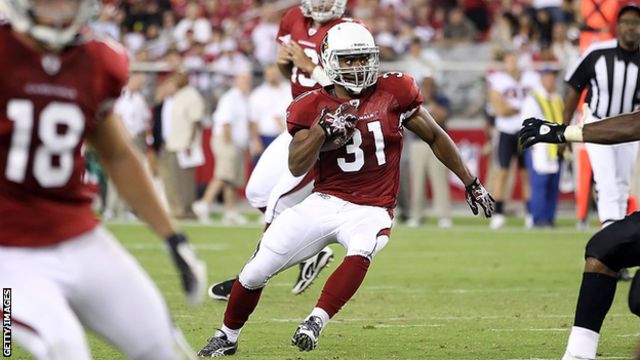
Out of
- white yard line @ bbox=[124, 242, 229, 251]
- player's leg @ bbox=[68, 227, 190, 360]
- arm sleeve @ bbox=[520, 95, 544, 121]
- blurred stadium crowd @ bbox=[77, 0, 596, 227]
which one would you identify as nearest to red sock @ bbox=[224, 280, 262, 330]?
player's leg @ bbox=[68, 227, 190, 360]

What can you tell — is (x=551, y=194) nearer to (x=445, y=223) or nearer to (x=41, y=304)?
(x=445, y=223)

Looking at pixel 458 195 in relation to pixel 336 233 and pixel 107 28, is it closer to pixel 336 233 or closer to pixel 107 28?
pixel 107 28

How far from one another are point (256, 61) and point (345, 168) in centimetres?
1178

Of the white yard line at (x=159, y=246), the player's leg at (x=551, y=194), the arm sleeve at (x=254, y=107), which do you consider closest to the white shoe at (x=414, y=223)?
the player's leg at (x=551, y=194)

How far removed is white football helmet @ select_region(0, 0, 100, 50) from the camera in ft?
12.2

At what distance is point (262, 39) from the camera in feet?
60.4

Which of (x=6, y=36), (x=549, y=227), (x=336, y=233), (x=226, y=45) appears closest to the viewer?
(x=6, y=36)

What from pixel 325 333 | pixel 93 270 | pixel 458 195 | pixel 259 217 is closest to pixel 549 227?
pixel 458 195

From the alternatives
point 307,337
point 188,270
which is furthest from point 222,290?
point 188,270

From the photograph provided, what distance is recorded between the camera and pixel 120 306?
3.80m

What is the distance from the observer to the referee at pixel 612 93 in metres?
8.63

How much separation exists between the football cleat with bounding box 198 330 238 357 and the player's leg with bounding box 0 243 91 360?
2254mm

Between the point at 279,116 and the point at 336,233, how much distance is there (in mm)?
9153

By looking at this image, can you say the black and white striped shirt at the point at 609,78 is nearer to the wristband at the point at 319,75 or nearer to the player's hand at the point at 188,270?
the wristband at the point at 319,75
